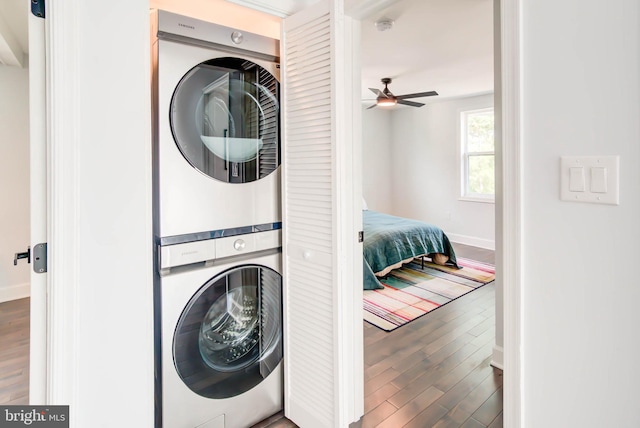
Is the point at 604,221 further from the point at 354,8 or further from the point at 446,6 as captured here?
the point at 446,6

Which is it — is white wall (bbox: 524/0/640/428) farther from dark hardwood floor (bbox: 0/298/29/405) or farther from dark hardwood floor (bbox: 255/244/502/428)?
dark hardwood floor (bbox: 0/298/29/405)

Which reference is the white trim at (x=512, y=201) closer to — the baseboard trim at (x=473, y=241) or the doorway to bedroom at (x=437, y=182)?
the doorway to bedroom at (x=437, y=182)

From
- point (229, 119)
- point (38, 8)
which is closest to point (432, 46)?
point (229, 119)

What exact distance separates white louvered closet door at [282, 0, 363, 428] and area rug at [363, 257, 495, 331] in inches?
55.0

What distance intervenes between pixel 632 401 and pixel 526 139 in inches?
27.3

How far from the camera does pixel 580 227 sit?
914 millimetres

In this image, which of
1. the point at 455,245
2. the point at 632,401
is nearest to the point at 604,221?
the point at 632,401

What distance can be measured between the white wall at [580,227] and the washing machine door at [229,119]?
3.66ft

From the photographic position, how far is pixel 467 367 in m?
2.37

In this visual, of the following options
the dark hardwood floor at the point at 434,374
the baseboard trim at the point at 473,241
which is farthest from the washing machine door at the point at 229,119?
the baseboard trim at the point at 473,241

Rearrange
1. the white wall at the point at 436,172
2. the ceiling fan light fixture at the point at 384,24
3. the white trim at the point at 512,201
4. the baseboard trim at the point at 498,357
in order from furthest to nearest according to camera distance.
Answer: the white wall at the point at 436,172, the ceiling fan light fixture at the point at 384,24, the baseboard trim at the point at 498,357, the white trim at the point at 512,201

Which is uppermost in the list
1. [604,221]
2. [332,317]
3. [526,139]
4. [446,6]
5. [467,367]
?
[446,6]

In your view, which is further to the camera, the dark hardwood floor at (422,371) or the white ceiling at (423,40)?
the white ceiling at (423,40)

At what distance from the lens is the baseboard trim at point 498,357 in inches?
92.7
